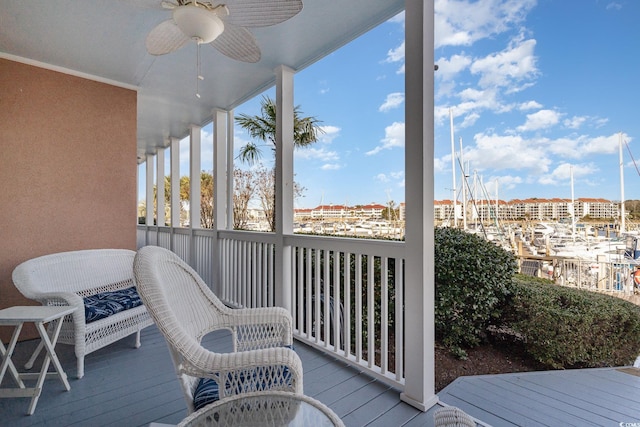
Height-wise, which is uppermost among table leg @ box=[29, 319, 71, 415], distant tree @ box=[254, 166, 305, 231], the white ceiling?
the white ceiling

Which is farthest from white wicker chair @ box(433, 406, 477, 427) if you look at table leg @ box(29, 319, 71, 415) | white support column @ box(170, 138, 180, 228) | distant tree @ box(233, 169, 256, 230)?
white support column @ box(170, 138, 180, 228)

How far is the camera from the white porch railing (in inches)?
90.6

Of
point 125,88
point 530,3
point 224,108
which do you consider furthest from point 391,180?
point 125,88

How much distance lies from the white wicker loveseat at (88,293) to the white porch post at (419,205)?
231cm

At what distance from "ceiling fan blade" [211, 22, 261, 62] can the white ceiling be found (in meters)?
0.38

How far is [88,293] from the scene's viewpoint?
9.94 ft

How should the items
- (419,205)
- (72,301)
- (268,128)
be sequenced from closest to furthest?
1. (419,205)
2. (72,301)
3. (268,128)

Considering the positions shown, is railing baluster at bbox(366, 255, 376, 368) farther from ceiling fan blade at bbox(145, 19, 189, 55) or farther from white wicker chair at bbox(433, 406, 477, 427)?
ceiling fan blade at bbox(145, 19, 189, 55)

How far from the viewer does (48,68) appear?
11.0ft

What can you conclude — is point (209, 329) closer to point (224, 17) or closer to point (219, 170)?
point (224, 17)

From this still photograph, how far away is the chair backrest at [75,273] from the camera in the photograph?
2.54m

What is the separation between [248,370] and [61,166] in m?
3.46

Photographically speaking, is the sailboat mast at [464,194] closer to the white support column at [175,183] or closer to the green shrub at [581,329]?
the green shrub at [581,329]

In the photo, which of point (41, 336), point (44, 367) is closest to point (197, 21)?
point (41, 336)
